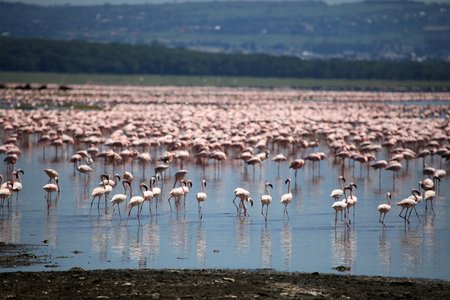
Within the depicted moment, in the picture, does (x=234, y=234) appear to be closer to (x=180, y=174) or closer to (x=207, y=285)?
(x=207, y=285)

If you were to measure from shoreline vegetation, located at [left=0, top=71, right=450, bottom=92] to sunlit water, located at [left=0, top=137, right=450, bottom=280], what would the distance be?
7286 cm

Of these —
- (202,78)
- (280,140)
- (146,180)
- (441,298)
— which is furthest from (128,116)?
(202,78)

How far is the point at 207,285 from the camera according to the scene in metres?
9.98

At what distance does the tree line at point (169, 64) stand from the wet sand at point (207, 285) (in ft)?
331

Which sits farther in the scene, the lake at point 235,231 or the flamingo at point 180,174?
the flamingo at point 180,174

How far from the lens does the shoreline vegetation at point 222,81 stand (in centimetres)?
9294

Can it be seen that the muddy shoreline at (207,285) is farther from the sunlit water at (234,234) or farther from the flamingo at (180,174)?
the flamingo at (180,174)

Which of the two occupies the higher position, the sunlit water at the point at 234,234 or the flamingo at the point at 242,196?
the flamingo at the point at 242,196

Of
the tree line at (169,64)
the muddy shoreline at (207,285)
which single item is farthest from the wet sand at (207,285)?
the tree line at (169,64)

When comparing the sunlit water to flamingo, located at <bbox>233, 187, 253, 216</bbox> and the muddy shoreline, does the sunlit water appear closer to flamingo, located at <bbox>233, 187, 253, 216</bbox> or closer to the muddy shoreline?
flamingo, located at <bbox>233, 187, 253, 216</bbox>

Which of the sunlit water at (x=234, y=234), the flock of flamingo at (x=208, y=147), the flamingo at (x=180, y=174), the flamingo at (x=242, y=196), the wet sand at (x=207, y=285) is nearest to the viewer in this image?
the wet sand at (x=207, y=285)

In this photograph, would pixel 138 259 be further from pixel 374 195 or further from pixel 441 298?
pixel 374 195

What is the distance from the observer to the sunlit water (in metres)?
11.7

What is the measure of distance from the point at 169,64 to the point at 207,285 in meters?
109
